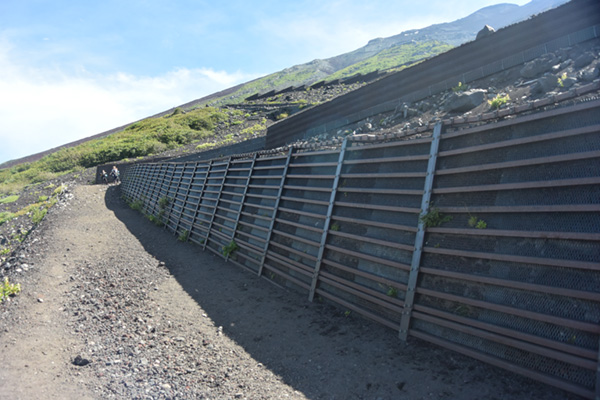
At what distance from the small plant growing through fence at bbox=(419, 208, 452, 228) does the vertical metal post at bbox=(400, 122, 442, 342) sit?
7 centimetres

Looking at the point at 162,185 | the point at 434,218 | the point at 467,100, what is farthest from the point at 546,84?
the point at 162,185

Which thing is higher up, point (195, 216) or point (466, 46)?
point (466, 46)

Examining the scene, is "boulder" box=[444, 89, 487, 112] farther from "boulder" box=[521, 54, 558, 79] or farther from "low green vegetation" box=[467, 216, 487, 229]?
"low green vegetation" box=[467, 216, 487, 229]

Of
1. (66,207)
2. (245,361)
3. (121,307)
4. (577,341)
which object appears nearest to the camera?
(577,341)

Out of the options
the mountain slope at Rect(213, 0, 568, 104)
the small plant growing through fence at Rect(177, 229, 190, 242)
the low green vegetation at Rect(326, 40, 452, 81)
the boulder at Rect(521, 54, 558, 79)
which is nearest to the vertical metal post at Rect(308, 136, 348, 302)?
the small plant growing through fence at Rect(177, 229, 190, 242)

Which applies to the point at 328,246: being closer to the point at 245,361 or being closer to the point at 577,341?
the point at 245,361

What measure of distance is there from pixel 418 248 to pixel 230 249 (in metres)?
5.14

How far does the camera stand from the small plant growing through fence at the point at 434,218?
156 inches

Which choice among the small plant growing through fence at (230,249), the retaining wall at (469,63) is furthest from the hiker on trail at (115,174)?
the small plant growing through fence at (230,249)

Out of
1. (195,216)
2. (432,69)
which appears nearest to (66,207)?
(195,216)

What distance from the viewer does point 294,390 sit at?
3670mm

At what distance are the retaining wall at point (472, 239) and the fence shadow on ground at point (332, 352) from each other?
0.54 ft

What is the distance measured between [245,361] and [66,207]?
17.1 meters

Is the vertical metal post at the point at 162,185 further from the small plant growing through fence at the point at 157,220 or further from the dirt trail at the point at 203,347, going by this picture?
the dirt trail at the point at 203,347
